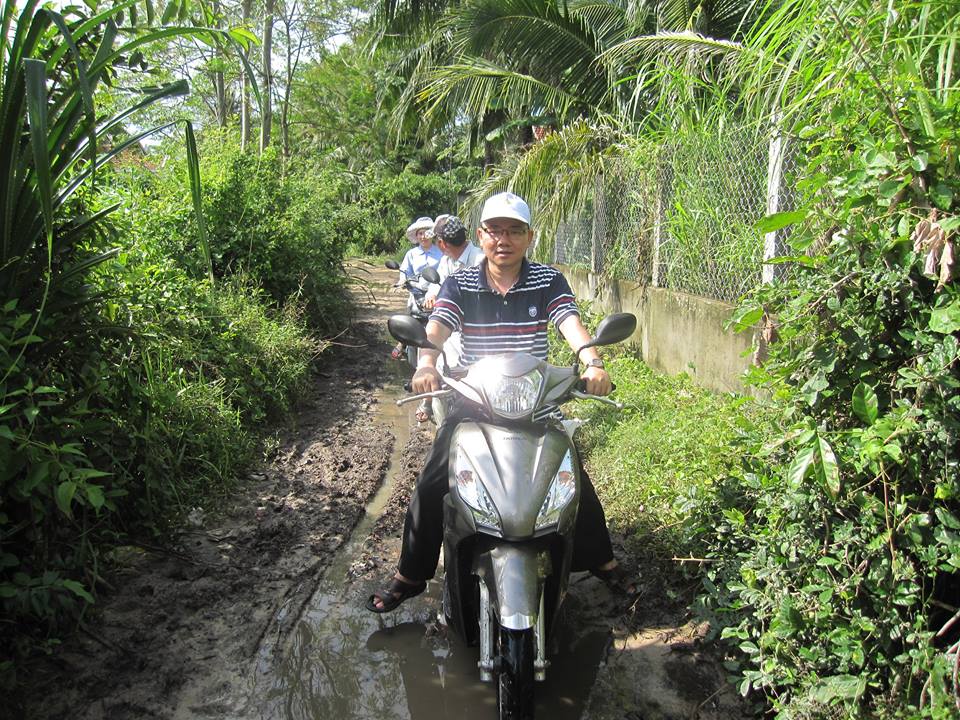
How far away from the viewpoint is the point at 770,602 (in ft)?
7.99

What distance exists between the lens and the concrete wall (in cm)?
520

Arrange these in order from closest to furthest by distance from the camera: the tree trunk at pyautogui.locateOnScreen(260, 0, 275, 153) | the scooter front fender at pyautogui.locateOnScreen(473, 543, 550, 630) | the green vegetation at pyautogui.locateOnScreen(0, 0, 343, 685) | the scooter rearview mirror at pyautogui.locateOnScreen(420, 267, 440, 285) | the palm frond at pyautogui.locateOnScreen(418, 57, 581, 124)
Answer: the scooter front fender at pyautogui.locateOnScreen(473, 543, 550, 630) < the green vegetation at pyautogui.locateOnScreen(0, 0, 343, 685) < the scooter rearview mirror at pyautogui.locateOnScreen(420, 267, 440, 285) < the palm frond at pyautogui.locateOnScreen(418, 57, 581, 124) < the tree trunk at pyautogui.locateOnScreen(260, 0, 275, 153)

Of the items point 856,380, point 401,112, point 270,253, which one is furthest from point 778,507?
point 401,112

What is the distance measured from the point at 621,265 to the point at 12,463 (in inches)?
247

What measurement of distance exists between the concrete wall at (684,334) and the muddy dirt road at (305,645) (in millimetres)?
2033

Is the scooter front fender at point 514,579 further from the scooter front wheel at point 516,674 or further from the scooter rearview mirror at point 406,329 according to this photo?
the scooter rearview mirror at point 406,329

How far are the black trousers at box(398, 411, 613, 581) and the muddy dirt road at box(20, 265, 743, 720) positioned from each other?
1.23ft

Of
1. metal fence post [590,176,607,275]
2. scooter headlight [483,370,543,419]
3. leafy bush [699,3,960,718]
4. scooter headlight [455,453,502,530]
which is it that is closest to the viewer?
leafy bush [699,3,960,718]

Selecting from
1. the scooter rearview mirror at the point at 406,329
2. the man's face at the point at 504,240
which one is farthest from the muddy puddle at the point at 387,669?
the man's face at the point at 504,240

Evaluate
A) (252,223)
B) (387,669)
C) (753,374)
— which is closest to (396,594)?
(387,669)

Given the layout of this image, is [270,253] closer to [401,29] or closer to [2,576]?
[2,576]

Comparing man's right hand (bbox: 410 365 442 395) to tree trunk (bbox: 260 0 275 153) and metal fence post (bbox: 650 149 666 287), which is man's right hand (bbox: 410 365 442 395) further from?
tree trunk (bbox: 260 0 275 153)

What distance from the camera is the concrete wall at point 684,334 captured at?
520 cm

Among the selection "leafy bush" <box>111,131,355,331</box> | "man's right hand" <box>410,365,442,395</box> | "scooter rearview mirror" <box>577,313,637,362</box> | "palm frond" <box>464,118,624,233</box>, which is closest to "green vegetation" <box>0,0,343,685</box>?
"leafy bush" <box>111,131,355,331</box>
